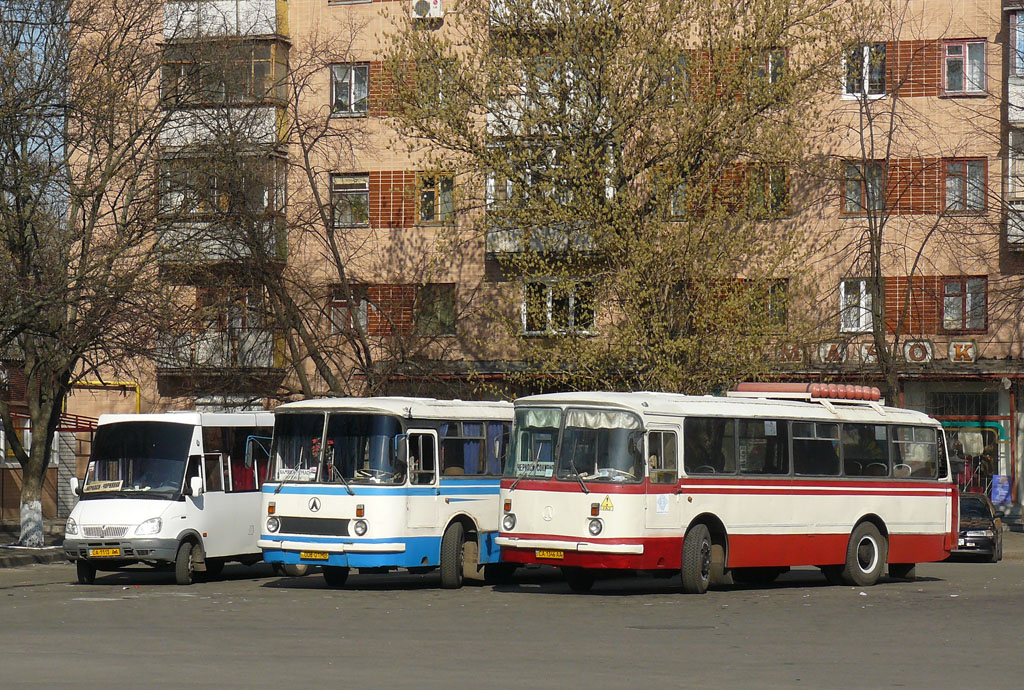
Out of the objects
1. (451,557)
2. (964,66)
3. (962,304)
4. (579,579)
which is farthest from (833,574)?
(964,66)

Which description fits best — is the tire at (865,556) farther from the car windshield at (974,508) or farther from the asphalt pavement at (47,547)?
the asphalt pavement at (47,547)

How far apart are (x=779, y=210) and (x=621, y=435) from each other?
14.6 metres

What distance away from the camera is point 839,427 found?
24547mm

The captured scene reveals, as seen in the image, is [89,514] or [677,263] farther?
[677,263]

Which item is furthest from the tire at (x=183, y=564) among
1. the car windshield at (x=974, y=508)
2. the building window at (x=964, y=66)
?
the building window at (x=964, y=66)

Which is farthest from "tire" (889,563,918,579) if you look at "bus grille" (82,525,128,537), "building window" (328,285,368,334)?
"building window" (328,285,368,334)

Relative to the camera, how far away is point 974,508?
3281cm

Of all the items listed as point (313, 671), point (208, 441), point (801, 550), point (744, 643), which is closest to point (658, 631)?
point (744, 643)

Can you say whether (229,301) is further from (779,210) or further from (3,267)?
(779,210)

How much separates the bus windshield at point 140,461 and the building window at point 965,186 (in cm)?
2398

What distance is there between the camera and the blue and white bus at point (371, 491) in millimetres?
22484

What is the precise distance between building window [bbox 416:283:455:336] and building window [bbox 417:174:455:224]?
5.98 ft

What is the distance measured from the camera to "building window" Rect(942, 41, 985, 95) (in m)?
42.7

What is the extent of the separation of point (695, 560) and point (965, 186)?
76.7 feet
